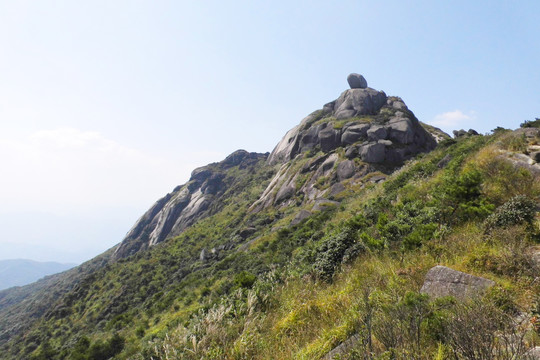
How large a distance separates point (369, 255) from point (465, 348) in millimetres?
5236

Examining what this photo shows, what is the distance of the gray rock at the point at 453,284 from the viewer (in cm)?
441

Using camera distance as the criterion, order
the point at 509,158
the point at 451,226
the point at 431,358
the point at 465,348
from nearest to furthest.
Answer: the point at 465,348 < the point at 431,358 < the point at 451,226 < the point at 509,158

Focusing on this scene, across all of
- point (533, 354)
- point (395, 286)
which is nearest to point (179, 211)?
point (395, 286)

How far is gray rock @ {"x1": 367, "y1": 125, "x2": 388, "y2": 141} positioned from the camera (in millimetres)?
43094

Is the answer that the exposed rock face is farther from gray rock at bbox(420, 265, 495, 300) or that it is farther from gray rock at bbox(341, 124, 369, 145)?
gray rock at bbox(420, 265, 495, 300)

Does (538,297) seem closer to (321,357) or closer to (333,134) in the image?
(321,357)

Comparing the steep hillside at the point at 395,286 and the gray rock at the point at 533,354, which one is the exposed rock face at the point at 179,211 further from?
the gray rock at the point at 533,354

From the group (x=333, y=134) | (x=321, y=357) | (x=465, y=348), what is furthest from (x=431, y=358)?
(x=333, y=134)

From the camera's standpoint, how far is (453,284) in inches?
183

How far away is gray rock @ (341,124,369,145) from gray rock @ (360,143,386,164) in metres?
6.50

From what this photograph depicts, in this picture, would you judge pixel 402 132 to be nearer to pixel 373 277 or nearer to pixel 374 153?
pixel 374 153

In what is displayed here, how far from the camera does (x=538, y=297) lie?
372cm

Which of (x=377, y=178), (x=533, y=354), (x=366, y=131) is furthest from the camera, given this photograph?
(x=366, y=131)

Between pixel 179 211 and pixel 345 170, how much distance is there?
6379 cm
